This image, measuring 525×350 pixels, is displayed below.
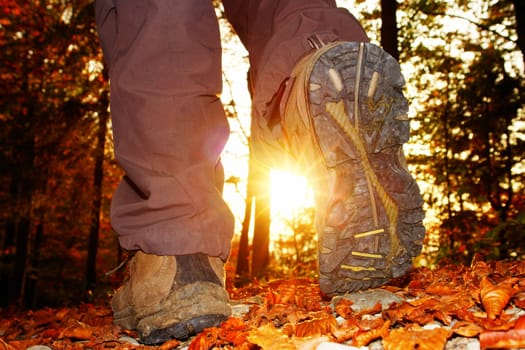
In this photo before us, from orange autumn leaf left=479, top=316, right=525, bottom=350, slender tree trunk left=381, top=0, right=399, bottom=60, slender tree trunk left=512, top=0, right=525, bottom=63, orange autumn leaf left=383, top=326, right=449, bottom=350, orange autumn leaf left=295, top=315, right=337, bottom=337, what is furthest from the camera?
slender tree trunk left=512, top=0, right=525, bottom=63

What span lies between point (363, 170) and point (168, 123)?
74 centimetres

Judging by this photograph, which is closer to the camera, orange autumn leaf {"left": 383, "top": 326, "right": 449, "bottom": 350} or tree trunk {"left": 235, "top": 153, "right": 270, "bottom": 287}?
orange autumn leaf {"left": 383, "top": 326, "right": 449, "bottom": 350}

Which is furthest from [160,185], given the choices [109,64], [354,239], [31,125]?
[31,125]

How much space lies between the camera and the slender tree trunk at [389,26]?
702 centimetres

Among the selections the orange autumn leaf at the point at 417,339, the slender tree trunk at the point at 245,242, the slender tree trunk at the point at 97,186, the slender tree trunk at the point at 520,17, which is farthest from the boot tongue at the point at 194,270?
the slender tree trunk at the point at 97,186

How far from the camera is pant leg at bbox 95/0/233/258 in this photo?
161cm

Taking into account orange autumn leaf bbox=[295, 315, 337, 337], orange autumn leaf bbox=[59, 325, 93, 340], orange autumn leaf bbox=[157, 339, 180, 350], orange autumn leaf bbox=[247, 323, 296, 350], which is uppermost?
orange autumn leaf bbox=[295, 315, 337, 337]

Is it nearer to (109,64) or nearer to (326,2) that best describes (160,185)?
(109,64)

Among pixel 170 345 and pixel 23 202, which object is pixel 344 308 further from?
pixel 23 202

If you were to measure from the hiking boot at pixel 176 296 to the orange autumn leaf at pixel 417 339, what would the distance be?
2.09ft

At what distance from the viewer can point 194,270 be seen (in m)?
1.58

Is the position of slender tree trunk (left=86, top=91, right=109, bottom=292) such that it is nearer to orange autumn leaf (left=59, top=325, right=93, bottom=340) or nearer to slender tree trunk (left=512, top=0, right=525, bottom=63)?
slender tree trunk (left=512, top=0, right=525, bottom=63)

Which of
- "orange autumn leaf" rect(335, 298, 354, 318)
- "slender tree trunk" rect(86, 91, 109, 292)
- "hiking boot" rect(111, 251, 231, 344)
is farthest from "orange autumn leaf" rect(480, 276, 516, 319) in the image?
"slender tree trunk" rect(86, 91, 109, 292)

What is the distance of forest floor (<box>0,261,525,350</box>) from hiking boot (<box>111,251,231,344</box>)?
1.8 inches
